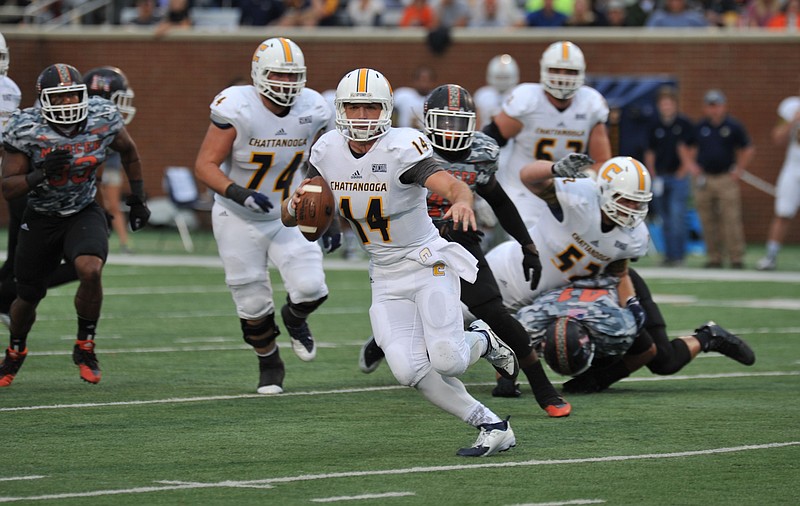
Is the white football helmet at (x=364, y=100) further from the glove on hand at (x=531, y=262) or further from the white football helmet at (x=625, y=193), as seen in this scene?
the white football helmet at (x=625, y=193)

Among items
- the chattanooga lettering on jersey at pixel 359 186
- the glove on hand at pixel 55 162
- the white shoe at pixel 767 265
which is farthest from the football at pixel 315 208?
the white shoe at pixel 767 265

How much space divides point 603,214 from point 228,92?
6.80ft

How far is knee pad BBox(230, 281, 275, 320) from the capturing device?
297 inches

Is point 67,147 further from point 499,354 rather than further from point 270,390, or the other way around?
point 499,354

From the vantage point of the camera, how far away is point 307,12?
1888 cm

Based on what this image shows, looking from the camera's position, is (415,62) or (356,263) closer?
(356,263)

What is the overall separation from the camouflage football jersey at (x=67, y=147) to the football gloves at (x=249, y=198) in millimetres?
912

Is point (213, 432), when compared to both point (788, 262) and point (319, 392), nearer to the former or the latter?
point (319, 392)

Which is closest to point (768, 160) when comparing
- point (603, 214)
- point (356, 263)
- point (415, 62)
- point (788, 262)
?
point (788, 262)

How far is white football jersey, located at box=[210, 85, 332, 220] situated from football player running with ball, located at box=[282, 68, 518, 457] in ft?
4.41

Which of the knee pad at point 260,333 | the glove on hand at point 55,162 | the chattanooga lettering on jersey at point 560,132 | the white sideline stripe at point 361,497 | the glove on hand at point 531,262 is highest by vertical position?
the glove on hand at point 55,162

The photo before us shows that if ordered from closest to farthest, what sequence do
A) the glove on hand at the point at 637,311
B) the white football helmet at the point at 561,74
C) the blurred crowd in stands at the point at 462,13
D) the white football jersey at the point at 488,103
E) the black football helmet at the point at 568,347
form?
the black football helmet at the point at 568,347
the glove on hand at the point at 637,311
the white football helmet at the point at 561,74
the white football jersey at the point at 488,103
the blurred crowd in stands at the point at 462,13

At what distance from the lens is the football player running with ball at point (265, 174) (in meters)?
7.36

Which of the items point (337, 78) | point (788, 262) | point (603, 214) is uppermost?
point (603, 214)
